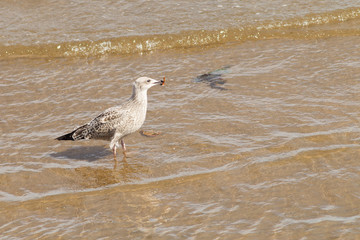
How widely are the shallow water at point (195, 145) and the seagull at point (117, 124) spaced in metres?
0.29

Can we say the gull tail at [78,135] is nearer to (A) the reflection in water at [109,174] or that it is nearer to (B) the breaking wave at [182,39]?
(A) the reflection in water at [109,174]

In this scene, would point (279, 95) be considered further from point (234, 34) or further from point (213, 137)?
point (234, 34)

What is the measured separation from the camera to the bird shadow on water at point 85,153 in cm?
758

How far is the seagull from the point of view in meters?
7.50

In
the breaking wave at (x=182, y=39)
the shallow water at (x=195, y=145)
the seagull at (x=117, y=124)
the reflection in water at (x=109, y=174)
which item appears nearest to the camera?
the shallow water at (x=195, y=145)

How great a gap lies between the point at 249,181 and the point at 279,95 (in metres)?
2.98

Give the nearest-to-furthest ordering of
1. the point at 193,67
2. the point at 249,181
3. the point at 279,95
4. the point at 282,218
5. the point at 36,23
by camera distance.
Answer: the point at 282,218 → the point at 249,181 → the point at 279,95 → the point at 193,67 → the point at 36,23

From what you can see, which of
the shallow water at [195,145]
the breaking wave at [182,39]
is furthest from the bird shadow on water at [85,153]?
the breaking wave at [182,39]

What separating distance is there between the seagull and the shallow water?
0.29m

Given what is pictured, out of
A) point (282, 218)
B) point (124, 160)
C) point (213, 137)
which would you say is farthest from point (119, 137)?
point (282, 218)

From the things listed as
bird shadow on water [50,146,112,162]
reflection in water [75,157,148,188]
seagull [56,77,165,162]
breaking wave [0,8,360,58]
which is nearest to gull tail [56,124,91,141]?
seagull [56,77,165,162]

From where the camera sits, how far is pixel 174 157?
7.22 meters

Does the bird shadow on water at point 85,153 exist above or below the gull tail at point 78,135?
below

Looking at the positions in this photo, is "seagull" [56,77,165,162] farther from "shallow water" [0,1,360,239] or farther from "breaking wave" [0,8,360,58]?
"breaking wave" [0,8,360,58]
